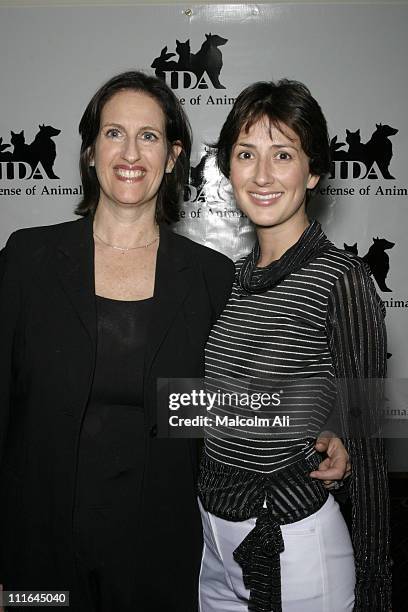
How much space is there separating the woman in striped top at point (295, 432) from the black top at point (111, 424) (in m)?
0.20

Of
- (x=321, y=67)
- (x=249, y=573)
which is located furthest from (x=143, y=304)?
(x=321, y=67)

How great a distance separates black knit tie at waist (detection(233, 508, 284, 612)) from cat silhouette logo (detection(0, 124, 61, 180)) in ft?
9.47

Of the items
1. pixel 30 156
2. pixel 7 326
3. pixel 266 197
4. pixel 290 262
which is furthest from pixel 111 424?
pixel 30 156

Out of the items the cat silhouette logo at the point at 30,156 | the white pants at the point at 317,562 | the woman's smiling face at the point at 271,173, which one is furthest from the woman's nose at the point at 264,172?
the cat silhouette logo at the point at 30,156

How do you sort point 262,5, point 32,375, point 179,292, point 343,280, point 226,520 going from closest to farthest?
1. point 343,280
2. point 226,520
3. point 32,375
4. point 179,292
5. point 262,5

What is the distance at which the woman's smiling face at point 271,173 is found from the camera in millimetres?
1542

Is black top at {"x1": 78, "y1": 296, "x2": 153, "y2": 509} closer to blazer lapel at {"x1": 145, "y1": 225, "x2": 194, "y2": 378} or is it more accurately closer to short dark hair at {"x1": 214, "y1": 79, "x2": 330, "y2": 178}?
blazer lapel at {"x1": 145, "y1": 225, "x2": 194, "y2": 378}

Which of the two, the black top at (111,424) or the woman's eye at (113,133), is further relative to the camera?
the woman's eye at (113,133)

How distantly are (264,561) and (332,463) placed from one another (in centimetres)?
26

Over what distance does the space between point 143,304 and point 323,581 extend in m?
0.80

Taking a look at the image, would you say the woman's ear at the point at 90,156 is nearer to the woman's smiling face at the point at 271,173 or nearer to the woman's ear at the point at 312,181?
the woman's smiling face at the point at 271,173

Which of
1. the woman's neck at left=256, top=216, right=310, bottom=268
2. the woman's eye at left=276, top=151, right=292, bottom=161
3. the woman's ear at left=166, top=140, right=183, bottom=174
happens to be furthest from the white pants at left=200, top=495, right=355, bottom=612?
the woman's ear at left=166, top=140, right=183, bottom=174

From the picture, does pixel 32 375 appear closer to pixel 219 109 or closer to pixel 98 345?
pixel 98 345

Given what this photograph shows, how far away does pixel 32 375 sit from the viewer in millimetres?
1550
